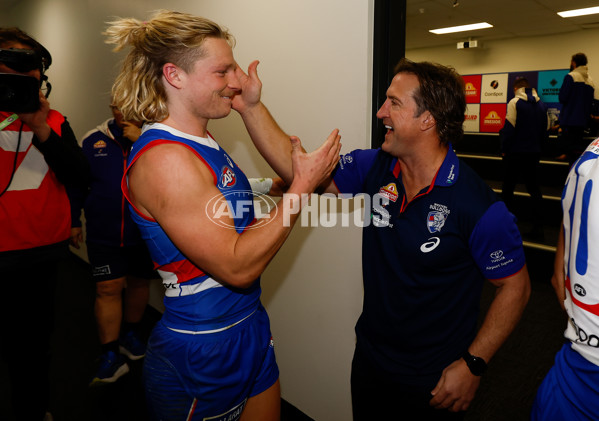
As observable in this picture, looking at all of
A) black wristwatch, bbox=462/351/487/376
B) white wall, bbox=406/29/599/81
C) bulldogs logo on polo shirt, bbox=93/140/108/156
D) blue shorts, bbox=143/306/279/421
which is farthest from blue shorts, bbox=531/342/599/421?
white wall, bbox=406/29/599/81

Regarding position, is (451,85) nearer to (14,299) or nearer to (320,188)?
(320,188)

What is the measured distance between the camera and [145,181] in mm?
971

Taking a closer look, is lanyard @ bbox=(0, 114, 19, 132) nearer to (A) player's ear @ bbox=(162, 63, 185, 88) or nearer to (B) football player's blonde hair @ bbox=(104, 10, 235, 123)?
(B) football player's blonde hair @ bbox=(104, 10, 235, 123)

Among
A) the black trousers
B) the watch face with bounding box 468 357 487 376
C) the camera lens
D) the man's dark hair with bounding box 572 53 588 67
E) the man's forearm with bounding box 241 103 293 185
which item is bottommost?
the black trousers

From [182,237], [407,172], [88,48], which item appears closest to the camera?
[182,237]

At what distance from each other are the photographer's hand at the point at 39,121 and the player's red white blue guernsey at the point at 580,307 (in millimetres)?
1687

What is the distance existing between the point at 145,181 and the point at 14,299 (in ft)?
3.85

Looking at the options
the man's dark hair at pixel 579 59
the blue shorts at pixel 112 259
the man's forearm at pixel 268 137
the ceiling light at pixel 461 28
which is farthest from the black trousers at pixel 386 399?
the ceiling light at pixel 461 28

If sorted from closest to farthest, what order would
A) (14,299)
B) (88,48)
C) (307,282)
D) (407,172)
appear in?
(407,172) < (14,299) < (307,282) < (88,48)

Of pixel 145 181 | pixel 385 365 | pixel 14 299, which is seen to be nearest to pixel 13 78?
pixel 145 181

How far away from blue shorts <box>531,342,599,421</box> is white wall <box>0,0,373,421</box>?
0.90 metres

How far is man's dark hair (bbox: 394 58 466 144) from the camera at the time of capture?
124 centimetres

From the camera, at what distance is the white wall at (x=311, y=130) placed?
1623 mm

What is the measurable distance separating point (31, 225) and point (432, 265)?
5.20 ft
